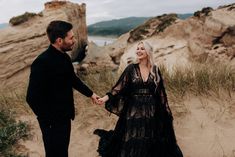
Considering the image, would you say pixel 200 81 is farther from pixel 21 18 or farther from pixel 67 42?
pixel 21 18

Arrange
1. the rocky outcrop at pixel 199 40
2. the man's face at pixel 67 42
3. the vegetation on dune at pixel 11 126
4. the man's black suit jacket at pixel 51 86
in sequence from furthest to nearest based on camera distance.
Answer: the rocky outcrop at pixel 199 40
the vegetation on dune at pixel 11 126
the man's face at pixel 67 42
the man's black suit jacket at pixel 51 86

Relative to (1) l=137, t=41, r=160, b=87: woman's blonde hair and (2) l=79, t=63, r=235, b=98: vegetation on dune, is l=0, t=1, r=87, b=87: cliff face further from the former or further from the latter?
(1) l=137, t=41, r=160, b=87: woman's blonde hair

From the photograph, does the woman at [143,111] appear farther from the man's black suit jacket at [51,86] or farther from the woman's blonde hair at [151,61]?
the man's black suit jacket at [51,86]

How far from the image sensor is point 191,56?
1144cm

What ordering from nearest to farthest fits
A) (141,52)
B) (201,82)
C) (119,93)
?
1. (141,52)
2. (119,93)
3. (201,82)

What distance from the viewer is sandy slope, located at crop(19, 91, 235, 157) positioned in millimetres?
6707

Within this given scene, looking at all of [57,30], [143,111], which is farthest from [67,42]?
[143,111]

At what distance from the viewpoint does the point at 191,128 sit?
7.12m

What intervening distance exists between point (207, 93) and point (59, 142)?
373 cm

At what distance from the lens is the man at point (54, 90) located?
4.43m

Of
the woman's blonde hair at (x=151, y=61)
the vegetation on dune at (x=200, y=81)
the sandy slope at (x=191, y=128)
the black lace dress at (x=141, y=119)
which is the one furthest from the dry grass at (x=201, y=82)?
the woman's blonde hair at (x=151, y=61)

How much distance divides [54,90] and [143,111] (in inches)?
54.0

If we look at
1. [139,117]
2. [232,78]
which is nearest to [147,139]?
[139,117]

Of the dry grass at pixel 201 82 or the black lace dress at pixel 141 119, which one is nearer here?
the black lace dress at pixel 141 119
